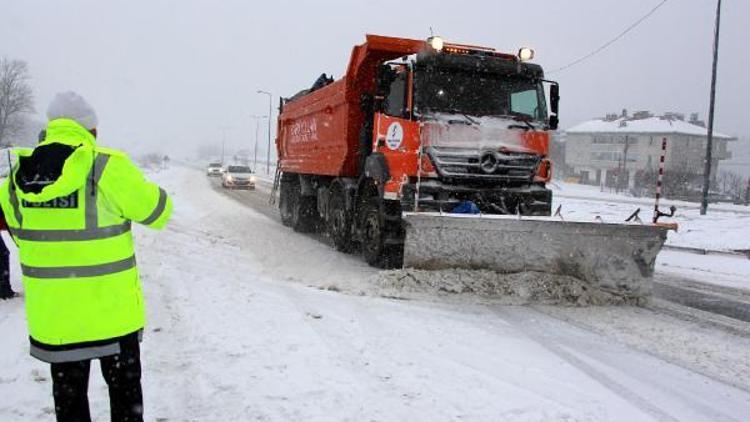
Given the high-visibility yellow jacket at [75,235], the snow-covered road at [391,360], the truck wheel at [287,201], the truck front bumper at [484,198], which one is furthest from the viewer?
the truck wheel at [287,201]

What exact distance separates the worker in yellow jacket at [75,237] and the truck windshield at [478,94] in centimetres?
569

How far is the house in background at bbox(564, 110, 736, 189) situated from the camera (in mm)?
72500

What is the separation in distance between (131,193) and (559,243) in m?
5.49

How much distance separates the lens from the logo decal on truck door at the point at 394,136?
7816mm

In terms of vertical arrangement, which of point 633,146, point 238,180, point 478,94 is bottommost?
point 238,180

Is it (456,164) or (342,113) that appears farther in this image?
(342,113)

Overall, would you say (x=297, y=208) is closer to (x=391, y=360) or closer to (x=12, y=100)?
(x=391, y=360)

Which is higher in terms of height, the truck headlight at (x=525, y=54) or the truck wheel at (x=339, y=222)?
the truck headlight at (x=525, y=54)

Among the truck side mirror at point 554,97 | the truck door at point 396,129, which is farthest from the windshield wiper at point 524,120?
the truck door at point 396,129

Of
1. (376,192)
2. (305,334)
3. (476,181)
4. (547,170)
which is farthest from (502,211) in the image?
(305,334)

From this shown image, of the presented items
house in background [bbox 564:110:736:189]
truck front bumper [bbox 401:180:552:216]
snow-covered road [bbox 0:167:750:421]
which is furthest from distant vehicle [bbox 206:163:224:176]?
snow-covered road [bbox 0:167:750:421]

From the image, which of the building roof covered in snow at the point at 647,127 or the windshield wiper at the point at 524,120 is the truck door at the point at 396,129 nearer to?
the windshield wiper at the point at 524,120

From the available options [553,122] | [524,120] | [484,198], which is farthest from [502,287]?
[553,122]

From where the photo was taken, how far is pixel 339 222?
1033 cm
